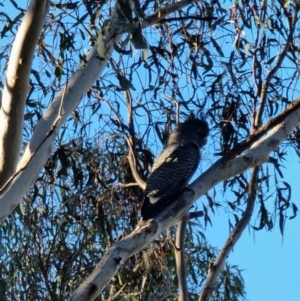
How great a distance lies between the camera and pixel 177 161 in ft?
15.7

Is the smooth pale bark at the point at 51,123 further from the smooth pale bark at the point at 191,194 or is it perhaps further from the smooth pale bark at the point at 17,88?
the smooth pale bark at the point at 191,194

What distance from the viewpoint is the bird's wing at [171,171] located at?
4.19m

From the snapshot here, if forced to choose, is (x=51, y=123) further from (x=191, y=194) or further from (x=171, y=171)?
(x=171, y=171)

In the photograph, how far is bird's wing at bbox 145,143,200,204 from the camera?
419 centimetres

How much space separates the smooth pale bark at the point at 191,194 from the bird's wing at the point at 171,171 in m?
0.28

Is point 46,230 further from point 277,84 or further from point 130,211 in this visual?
point 277,84

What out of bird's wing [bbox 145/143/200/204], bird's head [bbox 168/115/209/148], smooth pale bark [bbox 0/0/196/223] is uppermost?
bird's head [bbox 168/115/209/148]

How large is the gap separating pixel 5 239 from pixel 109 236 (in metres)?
1.13

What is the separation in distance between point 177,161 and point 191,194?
1069 millimetres

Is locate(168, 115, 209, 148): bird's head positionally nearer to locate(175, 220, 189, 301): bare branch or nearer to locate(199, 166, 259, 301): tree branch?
locate(199, 166, 259, 301): tree branch

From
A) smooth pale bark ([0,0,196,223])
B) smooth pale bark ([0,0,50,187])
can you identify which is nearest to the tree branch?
smooth pale bark ([0,0,196,223])

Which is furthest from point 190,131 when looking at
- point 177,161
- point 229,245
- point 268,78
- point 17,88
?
point 17,88

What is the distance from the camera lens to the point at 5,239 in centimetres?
545

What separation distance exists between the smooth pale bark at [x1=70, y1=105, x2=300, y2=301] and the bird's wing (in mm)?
276
